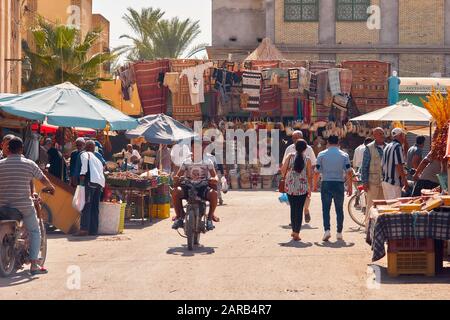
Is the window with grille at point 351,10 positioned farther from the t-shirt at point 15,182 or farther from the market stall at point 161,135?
the t-shirt at point 15,182

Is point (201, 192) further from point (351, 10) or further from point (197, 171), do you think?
point (351, 10)

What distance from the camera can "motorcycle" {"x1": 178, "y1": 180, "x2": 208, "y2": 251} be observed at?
48.9 feet

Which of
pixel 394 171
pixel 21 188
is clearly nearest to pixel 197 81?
pixel 394 171

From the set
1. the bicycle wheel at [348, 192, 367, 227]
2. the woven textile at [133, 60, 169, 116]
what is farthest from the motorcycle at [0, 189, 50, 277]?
the woven textile at [133, 60, 169, 116]

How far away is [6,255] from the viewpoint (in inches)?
472

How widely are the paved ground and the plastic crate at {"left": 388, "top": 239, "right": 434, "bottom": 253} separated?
1.21ft

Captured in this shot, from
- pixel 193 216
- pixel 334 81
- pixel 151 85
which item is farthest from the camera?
pixel 151 85

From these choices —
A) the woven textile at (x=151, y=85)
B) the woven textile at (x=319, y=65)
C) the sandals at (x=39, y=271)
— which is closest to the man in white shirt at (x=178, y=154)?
the sandals at (x=39, y=271)

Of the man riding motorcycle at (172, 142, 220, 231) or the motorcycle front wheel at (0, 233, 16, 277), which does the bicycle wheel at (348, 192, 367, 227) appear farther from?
the motorcycle front wheel at (0, 233, 16, 277)

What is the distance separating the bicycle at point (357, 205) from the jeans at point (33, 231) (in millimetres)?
8221

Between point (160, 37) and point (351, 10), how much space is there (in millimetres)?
12153

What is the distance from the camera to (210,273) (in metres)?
12.1

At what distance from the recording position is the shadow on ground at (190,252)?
1440 cm
